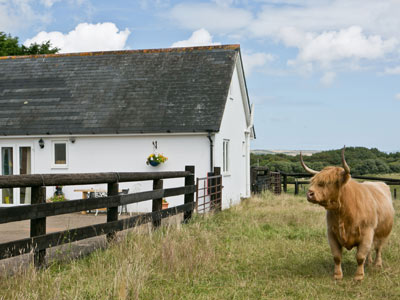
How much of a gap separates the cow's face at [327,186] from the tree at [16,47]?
32.3 meters

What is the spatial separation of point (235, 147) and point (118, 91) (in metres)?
5.28

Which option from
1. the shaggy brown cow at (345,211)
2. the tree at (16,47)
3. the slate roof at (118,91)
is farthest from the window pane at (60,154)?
the tree at (16,47)

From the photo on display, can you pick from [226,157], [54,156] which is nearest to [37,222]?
[54,156]

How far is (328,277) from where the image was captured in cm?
691

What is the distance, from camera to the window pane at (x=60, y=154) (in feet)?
61.2

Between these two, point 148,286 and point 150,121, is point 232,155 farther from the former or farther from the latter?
point 148,286

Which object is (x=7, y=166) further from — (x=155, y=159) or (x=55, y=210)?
(x=55, y=210)

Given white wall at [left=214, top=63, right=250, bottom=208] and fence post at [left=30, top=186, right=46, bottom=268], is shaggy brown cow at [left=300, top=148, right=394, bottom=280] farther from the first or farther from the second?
white wall at [left=214, top=63, right=250, bottom=208]

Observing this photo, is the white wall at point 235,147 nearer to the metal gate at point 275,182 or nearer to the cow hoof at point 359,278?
the metal gate at point 275,182

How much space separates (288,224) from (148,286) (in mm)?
6826

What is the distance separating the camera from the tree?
35000 millimetres

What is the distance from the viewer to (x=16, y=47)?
36.6 m

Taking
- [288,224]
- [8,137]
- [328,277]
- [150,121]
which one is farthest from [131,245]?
[8,137]

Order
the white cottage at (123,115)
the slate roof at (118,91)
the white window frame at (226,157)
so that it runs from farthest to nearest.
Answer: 1. the white window frame at (226,157)
2. the slate roof at (118,91)
3. the white cottage at (123,115)
